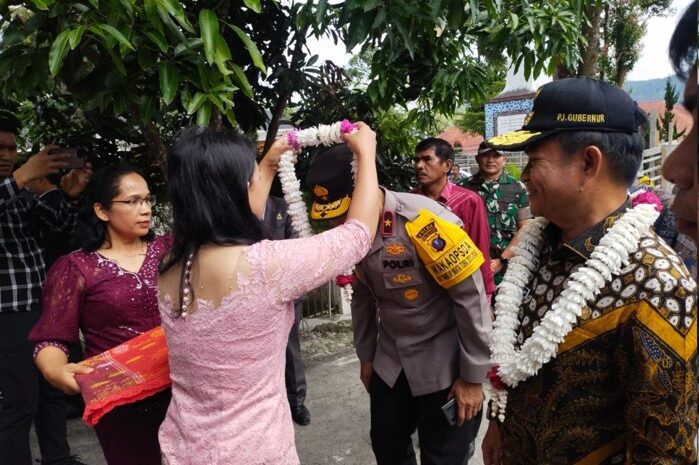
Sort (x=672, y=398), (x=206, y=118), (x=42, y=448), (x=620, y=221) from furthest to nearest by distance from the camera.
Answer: (x=42, y=448) < (x=206, y=118) < (x=620, y=221) < (x=672, y=398)

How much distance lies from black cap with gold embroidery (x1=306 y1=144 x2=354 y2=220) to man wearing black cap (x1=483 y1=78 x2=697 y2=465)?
27.2 inches

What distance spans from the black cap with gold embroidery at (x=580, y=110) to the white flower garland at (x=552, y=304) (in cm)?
23

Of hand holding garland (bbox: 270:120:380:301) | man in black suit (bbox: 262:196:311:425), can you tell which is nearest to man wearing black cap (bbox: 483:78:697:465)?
hand holding garland (bbox: 270:120:380:301)

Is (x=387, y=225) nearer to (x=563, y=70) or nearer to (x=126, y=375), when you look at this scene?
(x=126, y=375)

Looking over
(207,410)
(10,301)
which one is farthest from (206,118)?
(10,301)

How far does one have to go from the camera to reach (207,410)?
1.57 meters

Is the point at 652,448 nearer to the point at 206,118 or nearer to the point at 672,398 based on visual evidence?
the point at 672,398

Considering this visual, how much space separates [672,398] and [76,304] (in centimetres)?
194

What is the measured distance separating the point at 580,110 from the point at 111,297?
1745 millimetres

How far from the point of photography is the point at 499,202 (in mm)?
4332

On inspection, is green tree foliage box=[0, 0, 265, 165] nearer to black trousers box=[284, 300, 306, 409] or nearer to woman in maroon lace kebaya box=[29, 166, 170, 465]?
woman in maroon lace kebaya box=[29, 166, 170, 465]

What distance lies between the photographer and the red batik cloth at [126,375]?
186 centimetres

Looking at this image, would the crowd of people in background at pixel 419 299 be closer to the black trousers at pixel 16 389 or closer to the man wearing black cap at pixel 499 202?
the black trousers at pixel 16 389

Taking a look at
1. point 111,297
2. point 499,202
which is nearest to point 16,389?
point 111,297
